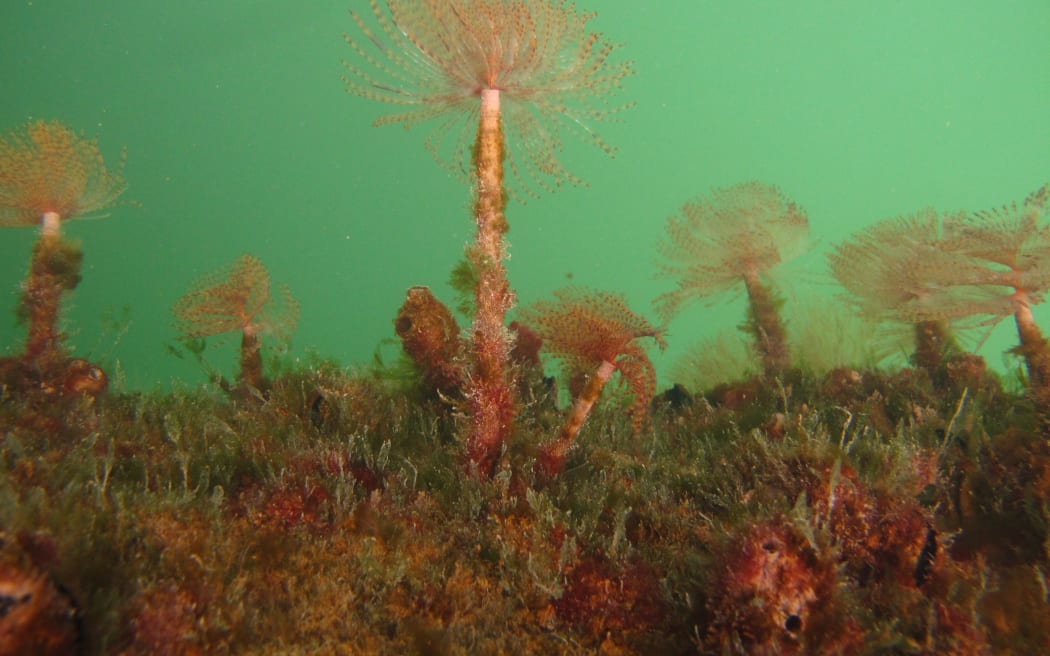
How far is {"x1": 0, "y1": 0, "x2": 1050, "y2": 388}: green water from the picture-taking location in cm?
11300

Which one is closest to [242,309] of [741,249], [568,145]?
[741,249]

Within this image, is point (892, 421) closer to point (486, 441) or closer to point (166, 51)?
point (486, 441)

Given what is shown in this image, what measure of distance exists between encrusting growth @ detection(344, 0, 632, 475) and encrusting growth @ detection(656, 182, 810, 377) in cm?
461

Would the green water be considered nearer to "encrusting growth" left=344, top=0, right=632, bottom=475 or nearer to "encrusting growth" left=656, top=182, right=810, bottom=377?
"encrusting growth" left=656, top=182, right=810, bottom=377

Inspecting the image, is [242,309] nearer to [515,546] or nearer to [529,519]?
[529,519]

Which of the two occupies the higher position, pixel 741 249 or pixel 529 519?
pixel 741 249

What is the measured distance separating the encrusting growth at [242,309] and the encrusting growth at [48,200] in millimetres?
1626

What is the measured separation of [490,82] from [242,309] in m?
5.12

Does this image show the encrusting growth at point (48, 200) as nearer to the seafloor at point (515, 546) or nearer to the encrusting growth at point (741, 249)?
the seafloor at point (515, 546)

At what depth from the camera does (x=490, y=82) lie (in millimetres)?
4668

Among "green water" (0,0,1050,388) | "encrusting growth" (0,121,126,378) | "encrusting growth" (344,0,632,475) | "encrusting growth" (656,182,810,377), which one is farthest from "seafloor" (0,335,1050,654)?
"green water" (0,0,1050,388)

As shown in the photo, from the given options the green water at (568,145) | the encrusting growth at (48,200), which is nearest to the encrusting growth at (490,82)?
the encrusting growth at (48,200)

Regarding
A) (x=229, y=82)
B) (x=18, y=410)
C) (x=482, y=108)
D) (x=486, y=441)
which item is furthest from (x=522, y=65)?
(x=229, y=82)

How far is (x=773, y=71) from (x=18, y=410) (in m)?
185
